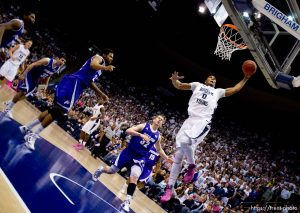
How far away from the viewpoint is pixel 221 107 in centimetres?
2091

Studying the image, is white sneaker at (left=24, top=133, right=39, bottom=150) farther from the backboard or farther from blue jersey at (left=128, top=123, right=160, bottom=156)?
the backboard

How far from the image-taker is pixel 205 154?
16.1 m

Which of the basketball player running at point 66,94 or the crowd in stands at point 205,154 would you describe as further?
the crowd in stands at point 205,154

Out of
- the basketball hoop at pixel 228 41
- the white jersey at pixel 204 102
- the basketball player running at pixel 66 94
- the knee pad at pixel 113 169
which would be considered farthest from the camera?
the basketball hoop at pixel 228 41

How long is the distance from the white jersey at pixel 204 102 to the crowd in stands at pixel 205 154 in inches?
183

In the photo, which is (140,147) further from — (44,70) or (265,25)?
(265,25)

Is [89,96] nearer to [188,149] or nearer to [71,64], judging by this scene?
[71,64]

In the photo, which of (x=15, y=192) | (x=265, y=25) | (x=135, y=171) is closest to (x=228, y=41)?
(x=265, y=25)

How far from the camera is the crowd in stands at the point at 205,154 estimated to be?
11.3m

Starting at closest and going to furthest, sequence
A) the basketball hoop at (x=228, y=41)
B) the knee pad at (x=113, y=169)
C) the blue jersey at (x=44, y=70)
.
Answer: the knee pad at (x=113, y=169) < the blue jersey at (x=44, y=70) < the basketball hoop at (x=228, y=41)

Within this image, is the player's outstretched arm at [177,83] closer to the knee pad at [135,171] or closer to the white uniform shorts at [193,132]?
the white uniform shorts at [193,132]

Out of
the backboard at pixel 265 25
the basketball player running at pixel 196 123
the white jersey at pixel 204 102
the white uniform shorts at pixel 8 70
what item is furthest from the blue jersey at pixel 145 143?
the white uniform shorts at pixel 8 70

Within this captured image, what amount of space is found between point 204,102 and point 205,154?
34.7ft

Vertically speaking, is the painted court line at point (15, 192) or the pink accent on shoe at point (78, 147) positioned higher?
the painted court line at point (15, 192)
